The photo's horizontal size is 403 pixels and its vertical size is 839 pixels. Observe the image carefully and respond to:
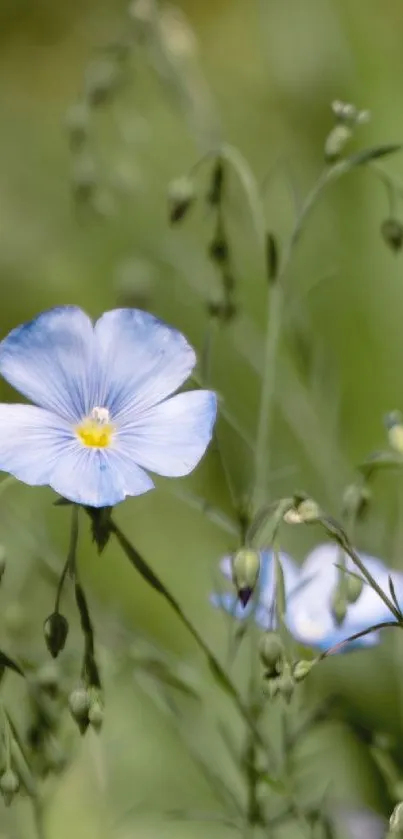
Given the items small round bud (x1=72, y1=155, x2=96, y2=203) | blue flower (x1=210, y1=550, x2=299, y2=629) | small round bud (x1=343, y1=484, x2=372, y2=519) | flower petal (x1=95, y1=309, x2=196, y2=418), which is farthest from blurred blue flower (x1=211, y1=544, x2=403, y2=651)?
small round bud (x1=72, y1=155, x2=96, y2=203)

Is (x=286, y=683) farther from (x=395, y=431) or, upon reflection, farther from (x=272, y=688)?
→ (x=395, y=431)

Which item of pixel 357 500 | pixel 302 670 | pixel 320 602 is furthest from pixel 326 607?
Result: pixel 302 670

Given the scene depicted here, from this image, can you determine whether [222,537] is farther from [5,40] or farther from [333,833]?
[5,40]

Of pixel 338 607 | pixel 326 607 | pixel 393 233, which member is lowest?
pixel 326 607

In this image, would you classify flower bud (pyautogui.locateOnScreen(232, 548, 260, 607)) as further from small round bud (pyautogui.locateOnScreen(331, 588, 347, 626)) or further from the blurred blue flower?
the blurred blue flower

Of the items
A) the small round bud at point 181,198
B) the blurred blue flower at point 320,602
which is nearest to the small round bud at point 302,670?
the blurred blue flower at point 320,602

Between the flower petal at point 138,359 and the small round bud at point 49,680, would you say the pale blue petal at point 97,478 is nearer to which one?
the flower petal at point 138,359

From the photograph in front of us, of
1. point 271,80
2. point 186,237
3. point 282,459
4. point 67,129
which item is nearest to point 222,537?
point 282,459
